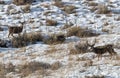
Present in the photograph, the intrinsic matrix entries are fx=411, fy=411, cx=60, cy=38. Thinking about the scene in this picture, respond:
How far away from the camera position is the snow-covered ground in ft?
33.6

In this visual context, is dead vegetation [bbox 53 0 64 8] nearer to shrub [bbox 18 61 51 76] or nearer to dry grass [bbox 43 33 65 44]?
dry grass [bbox 43 33 65 44]

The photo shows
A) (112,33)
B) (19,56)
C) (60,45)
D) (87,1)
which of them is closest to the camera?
(19,56)

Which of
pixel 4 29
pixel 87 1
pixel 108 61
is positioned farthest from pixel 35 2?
pixel 108 61

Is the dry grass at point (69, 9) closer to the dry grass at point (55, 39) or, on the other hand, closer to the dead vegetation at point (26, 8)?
the dead vegetation at point (26, 8)

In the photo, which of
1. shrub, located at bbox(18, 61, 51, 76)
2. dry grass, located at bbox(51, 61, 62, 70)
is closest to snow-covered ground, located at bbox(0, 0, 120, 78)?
dry grass, located at bbox(51, 61, 62, 70)

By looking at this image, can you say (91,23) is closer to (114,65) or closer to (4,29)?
(4,29)

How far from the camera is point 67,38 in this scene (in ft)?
46.5

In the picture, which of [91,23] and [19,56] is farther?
[91,23]

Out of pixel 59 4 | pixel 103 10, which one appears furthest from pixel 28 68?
pixel 59 4

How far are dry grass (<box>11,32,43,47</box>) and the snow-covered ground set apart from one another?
1.02 feet

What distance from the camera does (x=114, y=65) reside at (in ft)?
33.8

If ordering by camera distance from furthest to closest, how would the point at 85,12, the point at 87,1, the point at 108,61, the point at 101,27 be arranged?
the point at 87,1
the point at 85,12
the point at 101,27
the point at 108,61

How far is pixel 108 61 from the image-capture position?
10766 millimetres

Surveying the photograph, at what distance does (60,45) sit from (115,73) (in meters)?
3.75
